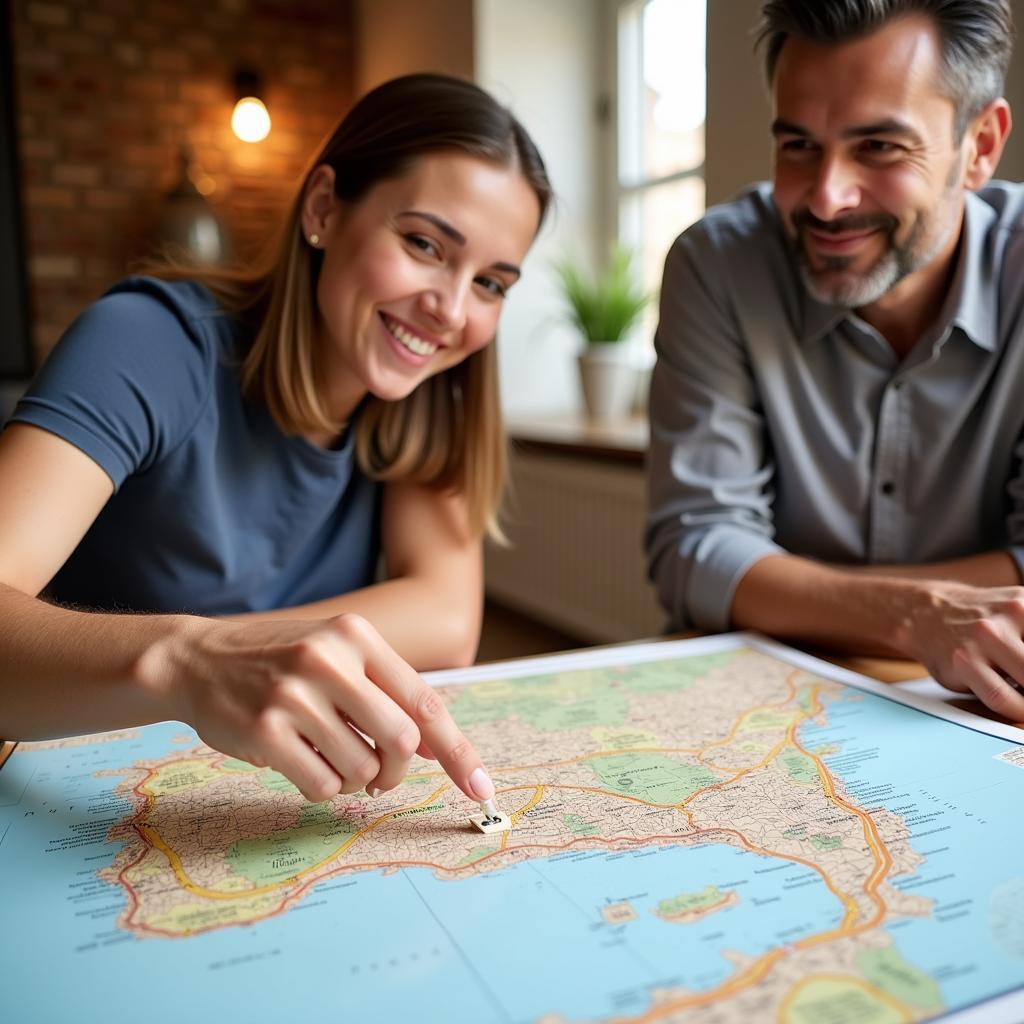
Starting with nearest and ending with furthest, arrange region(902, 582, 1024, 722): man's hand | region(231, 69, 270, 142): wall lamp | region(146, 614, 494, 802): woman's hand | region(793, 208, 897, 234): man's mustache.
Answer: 1. region(146, 614, 494, 802): woman's hand
2. region(902, 582, 1024, 722): man's hand
3. region(793, 208, 897, 234): man's mustache
4. region(231, 69, 270, 142): wall lamp

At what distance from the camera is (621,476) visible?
273cm

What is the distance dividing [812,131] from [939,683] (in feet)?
2.14

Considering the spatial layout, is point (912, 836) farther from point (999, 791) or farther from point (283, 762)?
point (283, 762)

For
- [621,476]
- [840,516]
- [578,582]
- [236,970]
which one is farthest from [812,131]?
[578,582]

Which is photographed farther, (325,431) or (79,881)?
(325,431)

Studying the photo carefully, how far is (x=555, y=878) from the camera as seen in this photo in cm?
56

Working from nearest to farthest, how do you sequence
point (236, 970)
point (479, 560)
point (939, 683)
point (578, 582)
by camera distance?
point (236, 970) < point (939, 683) < point (479, 560) < point (578, 582)

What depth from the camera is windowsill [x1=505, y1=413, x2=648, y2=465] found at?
2658 millimetres

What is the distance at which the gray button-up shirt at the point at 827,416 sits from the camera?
1.22m

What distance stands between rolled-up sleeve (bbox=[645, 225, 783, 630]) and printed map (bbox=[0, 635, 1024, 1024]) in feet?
1.31

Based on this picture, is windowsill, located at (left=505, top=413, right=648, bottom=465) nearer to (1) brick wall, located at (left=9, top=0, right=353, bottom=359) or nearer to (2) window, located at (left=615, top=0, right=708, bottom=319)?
(2) window, located at (left=615, top=0, right=708, bottom=319)

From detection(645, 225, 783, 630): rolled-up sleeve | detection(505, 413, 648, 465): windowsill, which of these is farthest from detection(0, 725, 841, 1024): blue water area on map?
detection(505, 413, 648, 465): windowsill

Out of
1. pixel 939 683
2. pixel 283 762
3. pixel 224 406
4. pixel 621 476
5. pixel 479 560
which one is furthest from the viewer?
pixel 621 476

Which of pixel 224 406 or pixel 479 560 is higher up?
pixel 224 406
